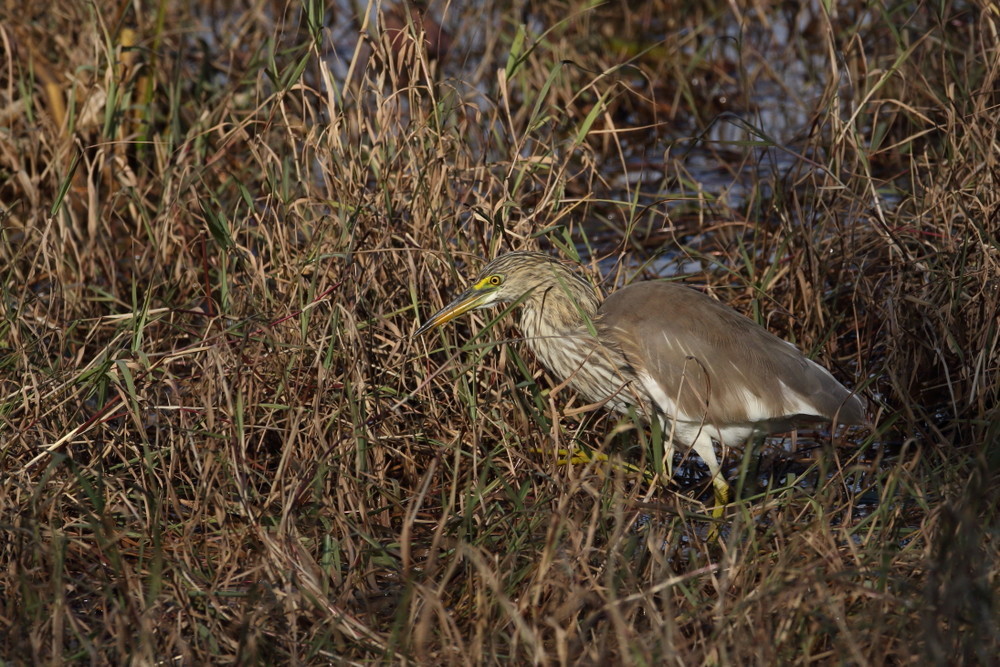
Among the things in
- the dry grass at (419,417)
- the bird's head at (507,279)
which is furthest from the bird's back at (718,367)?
the bird's head at (507,279)

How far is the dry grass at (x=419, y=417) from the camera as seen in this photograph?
8.36ft

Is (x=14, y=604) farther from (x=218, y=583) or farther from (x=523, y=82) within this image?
(x=523, y=82)

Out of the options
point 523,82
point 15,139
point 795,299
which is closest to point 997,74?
point 795,299

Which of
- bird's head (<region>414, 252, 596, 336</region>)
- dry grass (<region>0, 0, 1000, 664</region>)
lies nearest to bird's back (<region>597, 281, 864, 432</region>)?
dry grass (<region>0, 0, 1000, 664</region>)

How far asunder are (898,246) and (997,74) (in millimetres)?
595

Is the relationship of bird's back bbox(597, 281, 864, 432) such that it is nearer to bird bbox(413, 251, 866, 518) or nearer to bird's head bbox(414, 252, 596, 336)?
bird bbox(413, 251, 866, 518)

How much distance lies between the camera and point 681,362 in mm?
3555

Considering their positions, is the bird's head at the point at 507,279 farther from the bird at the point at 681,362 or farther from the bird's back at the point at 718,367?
the bird's back at the point at 718,367

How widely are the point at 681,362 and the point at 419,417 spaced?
710mm

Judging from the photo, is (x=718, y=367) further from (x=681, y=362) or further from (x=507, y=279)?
(x=507, y=279)

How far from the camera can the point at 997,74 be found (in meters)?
3.89

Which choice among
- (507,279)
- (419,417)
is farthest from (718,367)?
(419,417)

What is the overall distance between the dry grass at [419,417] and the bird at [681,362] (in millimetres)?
125

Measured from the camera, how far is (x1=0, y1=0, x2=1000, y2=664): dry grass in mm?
2549
